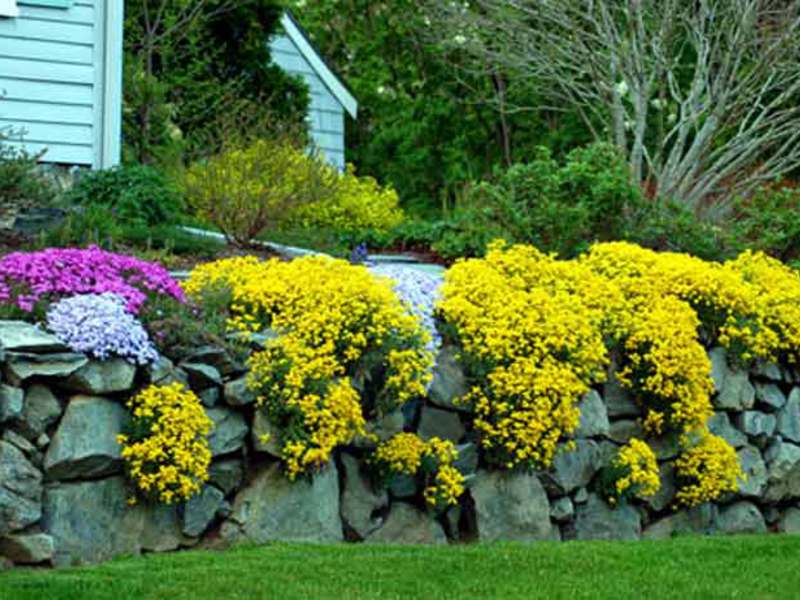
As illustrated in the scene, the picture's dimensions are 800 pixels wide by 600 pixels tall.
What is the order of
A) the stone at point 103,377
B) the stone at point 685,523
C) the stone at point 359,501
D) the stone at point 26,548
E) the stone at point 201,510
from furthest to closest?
1. the stone at point 685,523
2. the stone at point 359,501
3. the stone at point 201,510
4. the stone at point 103,377
5. the stone at point 26,548

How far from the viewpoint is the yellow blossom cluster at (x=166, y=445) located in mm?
6852

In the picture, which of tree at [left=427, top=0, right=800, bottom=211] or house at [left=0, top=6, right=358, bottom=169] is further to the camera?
tree at [left=427, top=0, right=800, bottom=211]

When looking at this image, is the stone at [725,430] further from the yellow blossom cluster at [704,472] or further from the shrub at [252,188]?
the shrub at [252,188]

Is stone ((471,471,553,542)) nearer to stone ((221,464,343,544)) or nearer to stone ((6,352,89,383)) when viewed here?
stone ((221,464,343,544))

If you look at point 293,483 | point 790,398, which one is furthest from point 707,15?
point 293,483

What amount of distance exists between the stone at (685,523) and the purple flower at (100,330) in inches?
136

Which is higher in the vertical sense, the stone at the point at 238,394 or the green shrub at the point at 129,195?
the green shrub at the point at 129,195

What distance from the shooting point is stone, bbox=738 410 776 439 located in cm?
980

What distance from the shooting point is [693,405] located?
8.91 meters

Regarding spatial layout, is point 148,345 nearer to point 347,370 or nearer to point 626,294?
point 347,370

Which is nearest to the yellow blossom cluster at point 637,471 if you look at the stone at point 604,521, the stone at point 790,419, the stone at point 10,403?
the stone at point 604,521

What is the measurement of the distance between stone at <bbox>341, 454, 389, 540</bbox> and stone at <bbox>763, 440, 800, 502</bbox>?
3.25m

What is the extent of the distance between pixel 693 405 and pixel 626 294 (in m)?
0.99

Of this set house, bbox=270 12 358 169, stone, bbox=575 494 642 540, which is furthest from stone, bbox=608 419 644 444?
house, bbox=270 12 358 169
